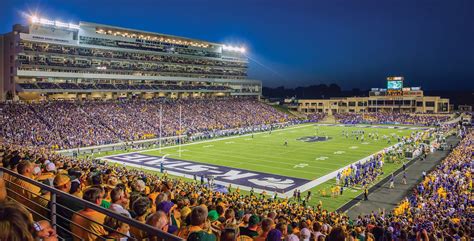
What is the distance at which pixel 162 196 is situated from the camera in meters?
6.20

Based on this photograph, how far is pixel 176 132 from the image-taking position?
1994 inches

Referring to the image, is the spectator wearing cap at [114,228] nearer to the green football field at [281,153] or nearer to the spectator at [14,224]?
the spectator at [14,224]

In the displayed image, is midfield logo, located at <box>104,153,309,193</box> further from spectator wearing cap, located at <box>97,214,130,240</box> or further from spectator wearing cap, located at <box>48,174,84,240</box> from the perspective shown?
spectator wearing cap, located at <box>97,214,130,240</box>

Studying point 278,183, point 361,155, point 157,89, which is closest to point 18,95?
point 157,89

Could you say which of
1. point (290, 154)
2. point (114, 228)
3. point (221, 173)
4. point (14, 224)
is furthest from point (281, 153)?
point (14, 224)

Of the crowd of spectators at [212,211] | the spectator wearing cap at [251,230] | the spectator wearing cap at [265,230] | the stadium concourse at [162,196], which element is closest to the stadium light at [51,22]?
the stadium concourse at [162,196]

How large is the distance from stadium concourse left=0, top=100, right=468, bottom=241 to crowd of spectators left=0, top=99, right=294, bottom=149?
14cm

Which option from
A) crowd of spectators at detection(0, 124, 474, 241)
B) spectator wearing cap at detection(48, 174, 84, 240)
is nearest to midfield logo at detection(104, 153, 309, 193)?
crowd of spectators at detection(0, 124, 474, 241)

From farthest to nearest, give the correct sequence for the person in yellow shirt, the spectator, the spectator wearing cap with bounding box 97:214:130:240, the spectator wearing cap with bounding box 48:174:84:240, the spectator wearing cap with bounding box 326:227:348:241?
the spectator wearing cap with bounding box 48:174:84:240 → the spectator wearing cap with bounding box 326:227:348:241 → the person in yellow shirt → the spectator wearing cap with bounding box 97:214:130:240 → the spectator

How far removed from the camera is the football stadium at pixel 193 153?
468 cm

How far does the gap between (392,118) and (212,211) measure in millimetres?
78432

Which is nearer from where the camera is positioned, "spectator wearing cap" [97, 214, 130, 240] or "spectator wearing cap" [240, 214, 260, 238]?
"spectator wearing cap" [97, 214, 130, 240]

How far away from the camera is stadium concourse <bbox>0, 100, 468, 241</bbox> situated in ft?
12.9

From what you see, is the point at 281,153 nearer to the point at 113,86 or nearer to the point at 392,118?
the point at 113,86
